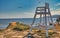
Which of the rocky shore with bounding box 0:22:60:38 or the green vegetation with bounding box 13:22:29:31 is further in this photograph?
the green vegetation with bounding box 13:22:29:31

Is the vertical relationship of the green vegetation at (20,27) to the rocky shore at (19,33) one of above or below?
above

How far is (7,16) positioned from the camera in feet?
12.4

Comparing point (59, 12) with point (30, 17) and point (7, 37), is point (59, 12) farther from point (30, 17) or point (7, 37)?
point (7, 37)

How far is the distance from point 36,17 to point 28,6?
0.33 m

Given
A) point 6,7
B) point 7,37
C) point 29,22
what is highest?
point 6,7

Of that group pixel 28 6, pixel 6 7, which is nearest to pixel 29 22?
pixel 28 6

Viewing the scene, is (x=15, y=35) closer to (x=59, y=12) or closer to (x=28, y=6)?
(x=28, y=6)

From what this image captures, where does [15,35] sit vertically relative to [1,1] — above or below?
below

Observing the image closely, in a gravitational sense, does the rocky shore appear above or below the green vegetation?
below

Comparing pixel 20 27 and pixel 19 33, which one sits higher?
pixel 20 27

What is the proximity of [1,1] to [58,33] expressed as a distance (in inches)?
55.7

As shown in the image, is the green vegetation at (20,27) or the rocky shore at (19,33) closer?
the rocky shore at (19,33)

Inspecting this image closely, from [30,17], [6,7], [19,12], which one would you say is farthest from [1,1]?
[30,17]

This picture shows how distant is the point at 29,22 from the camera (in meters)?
3.69
